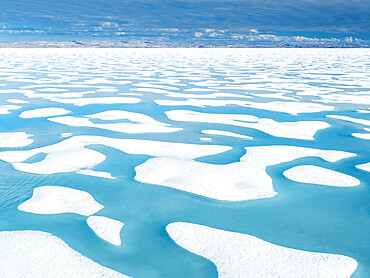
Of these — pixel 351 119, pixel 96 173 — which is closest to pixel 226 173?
pixel 96 173

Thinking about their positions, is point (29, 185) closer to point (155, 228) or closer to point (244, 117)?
point (155, 228)

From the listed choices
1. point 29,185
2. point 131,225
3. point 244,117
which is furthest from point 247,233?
point 244,117

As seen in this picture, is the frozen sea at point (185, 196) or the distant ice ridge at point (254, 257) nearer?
the distant ice ridge at point (254, 257)

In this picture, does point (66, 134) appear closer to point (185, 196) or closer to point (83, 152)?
point (83, 152)

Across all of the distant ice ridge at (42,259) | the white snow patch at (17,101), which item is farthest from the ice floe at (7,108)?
the distant ice ridge at (42,259)

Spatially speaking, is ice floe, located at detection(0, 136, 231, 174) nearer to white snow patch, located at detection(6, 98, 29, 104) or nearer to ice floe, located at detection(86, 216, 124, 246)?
ice floe, located at detection(86, 216, 124, 246)

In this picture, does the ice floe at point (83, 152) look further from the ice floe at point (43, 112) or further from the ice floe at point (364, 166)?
the ice floe at point (43, 112)
